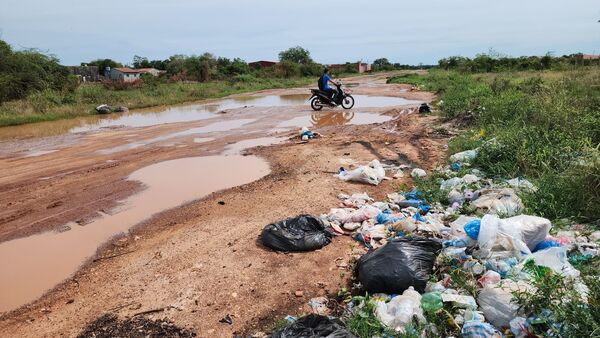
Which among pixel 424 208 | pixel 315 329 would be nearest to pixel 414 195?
pixel 424 208

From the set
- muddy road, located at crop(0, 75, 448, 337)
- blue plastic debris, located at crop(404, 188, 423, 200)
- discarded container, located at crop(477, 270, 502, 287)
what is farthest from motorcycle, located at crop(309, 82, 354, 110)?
discarded container, located at crop(477, 270, 502, 287)

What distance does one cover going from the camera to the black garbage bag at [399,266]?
3066mm

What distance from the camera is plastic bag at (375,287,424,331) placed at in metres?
2.70

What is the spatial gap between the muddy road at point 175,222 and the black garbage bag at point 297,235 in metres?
0.11

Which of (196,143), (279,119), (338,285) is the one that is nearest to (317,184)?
(338,285)

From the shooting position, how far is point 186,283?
12.2 feet

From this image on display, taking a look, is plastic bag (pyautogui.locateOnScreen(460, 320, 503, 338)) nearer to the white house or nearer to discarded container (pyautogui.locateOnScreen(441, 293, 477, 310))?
discarded container (pyautogui.locateOnScreen(441, 293, 477, 310))

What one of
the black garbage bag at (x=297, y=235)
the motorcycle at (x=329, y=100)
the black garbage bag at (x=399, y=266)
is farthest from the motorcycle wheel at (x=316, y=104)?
the black garbage bag at (x=399, y=266)

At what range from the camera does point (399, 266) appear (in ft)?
10.2

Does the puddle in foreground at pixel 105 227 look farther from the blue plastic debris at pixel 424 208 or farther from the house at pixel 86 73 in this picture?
the house at pixel 86 73

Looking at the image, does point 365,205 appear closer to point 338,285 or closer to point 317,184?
point 317,184

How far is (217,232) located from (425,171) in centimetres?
369

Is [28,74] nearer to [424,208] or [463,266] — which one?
[424,208]

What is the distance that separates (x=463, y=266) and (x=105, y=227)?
4.36 meters
